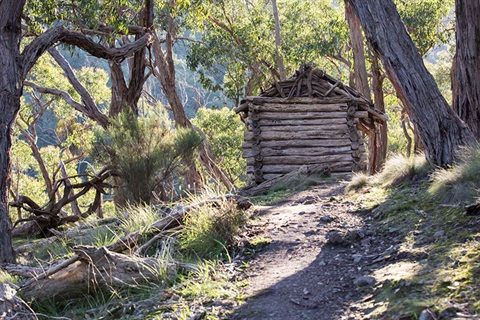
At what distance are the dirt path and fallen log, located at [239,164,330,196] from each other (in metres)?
3.80

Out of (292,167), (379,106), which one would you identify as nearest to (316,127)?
(292,167)

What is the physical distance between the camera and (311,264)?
5641 millimetres

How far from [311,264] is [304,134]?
10.2 meters

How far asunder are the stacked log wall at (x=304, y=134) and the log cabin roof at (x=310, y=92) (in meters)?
0.07

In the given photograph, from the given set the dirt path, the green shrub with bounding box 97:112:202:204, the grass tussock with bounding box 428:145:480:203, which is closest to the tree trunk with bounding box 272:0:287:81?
the green shrub with bounding box 97:112:202:204

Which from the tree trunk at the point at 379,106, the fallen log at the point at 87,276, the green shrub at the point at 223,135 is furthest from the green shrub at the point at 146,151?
the green shrub at the point at 223,135

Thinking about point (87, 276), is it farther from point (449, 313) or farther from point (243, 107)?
point (243, 107)

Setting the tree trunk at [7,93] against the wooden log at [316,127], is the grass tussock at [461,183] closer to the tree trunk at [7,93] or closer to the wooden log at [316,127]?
the tree trunk at [7,93]

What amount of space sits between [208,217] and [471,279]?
3.40 m

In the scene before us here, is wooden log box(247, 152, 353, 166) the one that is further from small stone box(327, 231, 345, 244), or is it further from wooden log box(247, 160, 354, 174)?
small stone box(327, 231, 345, 244)

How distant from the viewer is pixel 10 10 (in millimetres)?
7945

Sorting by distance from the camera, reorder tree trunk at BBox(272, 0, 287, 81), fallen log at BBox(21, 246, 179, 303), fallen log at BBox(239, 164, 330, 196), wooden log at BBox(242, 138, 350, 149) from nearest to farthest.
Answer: fallen log at BBox(21, 246, 179, 303)
fallen log at BBox(239, 164, 330, 196)
wooden log at BBox(242, 138, 350, 149)
tree trunk at BBox(272, 0, 287, 81)

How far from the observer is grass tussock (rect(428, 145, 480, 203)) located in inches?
243

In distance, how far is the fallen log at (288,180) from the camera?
40.1ft
